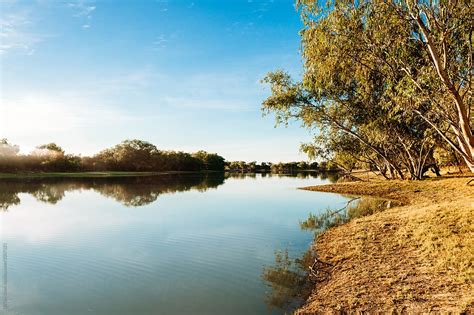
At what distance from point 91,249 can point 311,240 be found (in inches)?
359

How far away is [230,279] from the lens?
9281 mm

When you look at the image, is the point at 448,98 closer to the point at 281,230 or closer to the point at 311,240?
the point at 311,240

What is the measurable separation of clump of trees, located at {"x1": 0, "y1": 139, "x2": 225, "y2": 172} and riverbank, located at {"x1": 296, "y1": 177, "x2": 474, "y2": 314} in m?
97.0

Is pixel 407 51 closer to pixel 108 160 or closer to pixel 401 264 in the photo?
pixel 401 264

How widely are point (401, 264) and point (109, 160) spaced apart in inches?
5030

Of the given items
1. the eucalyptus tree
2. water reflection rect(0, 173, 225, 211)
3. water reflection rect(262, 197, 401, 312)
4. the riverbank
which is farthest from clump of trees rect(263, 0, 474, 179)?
water reflection rect(0, 173, 225, 211)

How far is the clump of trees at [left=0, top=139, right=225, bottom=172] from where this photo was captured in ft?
296

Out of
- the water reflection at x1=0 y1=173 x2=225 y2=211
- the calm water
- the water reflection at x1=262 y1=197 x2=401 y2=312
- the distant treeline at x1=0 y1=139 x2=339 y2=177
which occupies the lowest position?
the calm water

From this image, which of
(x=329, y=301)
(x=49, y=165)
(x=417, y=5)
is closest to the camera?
(x=329, y=301)

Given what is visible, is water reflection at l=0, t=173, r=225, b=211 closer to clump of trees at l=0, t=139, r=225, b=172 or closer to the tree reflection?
the tree reflection

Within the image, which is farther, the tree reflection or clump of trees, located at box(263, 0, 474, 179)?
clump of trees, located at box(263, 0, 474, 179)

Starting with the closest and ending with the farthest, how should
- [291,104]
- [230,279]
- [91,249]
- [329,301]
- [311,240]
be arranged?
1. [329,301]
2. [230,279]
3. [91,249]
4. [311,240]
5. [291,104]

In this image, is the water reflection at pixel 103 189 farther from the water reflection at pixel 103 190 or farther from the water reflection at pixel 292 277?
the water reflection at pixel 292 277

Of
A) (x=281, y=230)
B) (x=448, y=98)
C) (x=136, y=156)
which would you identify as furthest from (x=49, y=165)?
(x=448, y=98)
